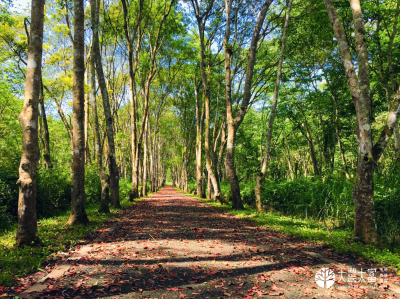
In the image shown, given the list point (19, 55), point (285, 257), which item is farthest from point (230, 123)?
point (19, 55)

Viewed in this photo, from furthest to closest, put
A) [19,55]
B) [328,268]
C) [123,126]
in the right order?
1. [123,126]
2. [19,55]
3. [328,268]

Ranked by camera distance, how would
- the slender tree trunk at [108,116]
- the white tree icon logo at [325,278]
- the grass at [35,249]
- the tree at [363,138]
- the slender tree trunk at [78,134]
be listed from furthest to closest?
the slender tree trunk at [108,116] < the slender tree trunk at [78,134] < the tree at [363,138] < the grass at [35,249] < the white tree icon logo at [325,278]

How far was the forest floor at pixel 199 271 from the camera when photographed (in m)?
3.48

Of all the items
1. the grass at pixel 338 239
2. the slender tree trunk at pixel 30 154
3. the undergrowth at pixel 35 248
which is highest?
the slender tree trunk at pixel 30 154

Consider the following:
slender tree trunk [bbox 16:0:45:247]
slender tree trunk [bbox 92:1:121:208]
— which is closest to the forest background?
slender tree trunk [bbox 92:1:121:208]

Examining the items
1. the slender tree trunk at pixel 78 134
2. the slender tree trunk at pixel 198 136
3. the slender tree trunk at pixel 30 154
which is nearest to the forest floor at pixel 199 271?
the slender tree trunk at pixel 30 154

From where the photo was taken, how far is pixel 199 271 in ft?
14.0

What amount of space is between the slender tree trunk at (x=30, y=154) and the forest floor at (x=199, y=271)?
1.04 m

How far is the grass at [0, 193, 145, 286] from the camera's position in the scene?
4.11 meters

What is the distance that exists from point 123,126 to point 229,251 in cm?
3123

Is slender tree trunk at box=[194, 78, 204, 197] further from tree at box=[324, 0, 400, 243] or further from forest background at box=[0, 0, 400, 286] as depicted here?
tree at box=[324, 0, 400, 243]

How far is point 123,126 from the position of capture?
3406 cm

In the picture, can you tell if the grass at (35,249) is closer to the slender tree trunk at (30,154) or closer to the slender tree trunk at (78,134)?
the slender tree trunk at (30,154)

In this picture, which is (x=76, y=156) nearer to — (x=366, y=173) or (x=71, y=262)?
(x=71, y=262)
